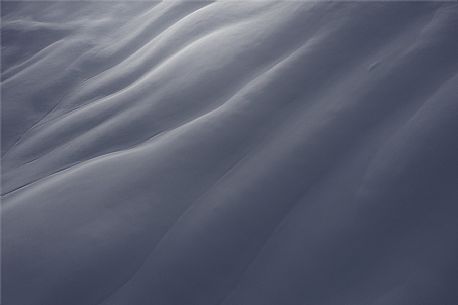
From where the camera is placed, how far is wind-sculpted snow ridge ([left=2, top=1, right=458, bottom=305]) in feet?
4.24

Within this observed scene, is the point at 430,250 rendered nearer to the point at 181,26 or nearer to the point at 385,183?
the point at 385,183

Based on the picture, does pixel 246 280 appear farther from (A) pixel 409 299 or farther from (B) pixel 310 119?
(B) pixel 310 119

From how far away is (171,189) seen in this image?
5.05ft

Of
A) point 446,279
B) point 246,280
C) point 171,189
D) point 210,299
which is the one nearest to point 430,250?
point 446,279

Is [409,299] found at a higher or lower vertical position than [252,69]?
lower

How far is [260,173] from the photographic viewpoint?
149 cm

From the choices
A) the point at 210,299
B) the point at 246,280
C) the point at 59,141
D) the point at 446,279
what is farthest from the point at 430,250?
the point at 59,141

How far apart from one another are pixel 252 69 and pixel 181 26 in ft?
1.93

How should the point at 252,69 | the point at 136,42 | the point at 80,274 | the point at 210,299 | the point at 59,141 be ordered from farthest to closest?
the point at 136,42
the point at 59,141
the point at 252,69
the point at 80,274
the point at 210,299

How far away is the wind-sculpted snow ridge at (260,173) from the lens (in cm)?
129

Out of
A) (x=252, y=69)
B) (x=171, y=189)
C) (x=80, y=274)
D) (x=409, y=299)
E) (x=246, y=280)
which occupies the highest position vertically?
(x=252, y=69)

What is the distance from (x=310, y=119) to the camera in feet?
5.09

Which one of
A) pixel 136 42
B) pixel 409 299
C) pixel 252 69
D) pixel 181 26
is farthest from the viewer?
A: pixel 136 42

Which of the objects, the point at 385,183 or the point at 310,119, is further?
the point at 310,119
